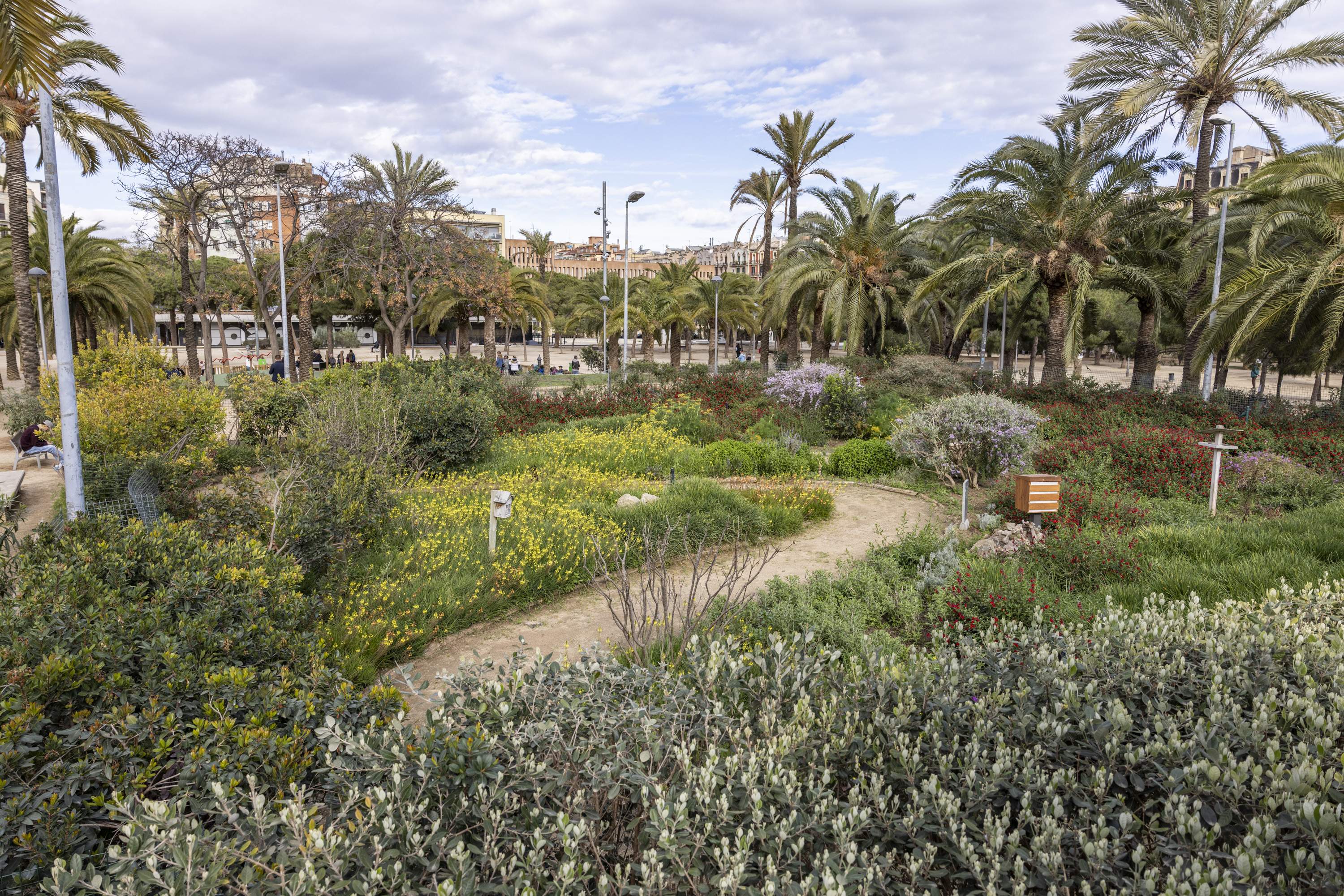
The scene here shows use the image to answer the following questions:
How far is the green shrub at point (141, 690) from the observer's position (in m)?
2.79

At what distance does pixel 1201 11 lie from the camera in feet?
54.1

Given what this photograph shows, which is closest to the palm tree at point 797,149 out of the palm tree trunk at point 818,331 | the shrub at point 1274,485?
the palm tree trunk at point 818,331

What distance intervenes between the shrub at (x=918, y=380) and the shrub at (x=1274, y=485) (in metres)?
8.21

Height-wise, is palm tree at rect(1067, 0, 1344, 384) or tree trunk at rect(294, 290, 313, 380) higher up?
palm tree at rect(1067, 0, 1344, 384)

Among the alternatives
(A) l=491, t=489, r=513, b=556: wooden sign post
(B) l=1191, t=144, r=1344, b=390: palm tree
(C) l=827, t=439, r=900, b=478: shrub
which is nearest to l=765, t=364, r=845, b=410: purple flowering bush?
(C) l=827, t=439, r=900, b=478: shrub

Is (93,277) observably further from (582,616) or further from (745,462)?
(582,616)

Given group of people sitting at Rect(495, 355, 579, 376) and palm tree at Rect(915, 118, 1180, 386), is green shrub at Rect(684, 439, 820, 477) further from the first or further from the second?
group of people sitting at Rect(495, 355, 579, 376)

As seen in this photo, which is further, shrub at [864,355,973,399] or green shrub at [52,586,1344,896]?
shrub at [864,355,973,399]

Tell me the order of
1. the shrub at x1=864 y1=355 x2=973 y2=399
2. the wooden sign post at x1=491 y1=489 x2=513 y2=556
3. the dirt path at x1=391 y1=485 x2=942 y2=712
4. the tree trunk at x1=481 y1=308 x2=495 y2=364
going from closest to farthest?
1. the dirt path at x1=391 y1=485 x2=942 y2=712
2. the wooden sign post at x1=491 y1=489 x2=513 y2=556
3. the shrub at x1=864 y1=355 x2=973 y2=399
4. the tree trunk at x1=481 y1=308 x2=495 y2=364

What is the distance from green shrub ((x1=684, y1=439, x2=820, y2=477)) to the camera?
40.4ft

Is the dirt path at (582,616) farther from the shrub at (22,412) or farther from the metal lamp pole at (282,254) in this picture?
the metal lamp pole at (282,254)

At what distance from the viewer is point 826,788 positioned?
→ 296 cm

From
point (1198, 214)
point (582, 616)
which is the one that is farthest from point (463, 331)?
point (582, 616)

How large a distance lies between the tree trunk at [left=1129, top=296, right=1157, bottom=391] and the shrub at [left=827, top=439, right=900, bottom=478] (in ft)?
39.1
